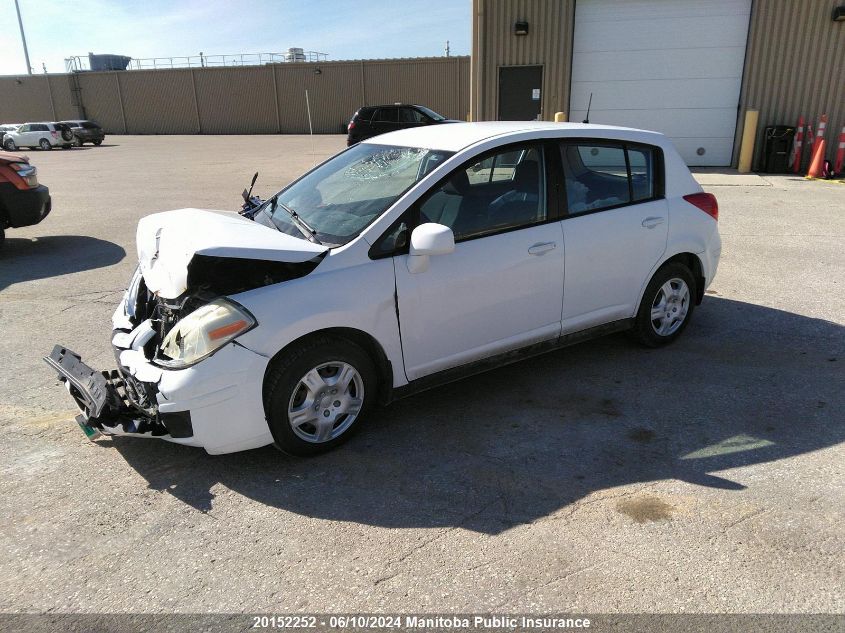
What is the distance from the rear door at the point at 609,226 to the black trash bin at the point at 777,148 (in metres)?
12.7

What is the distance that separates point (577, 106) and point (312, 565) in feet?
52.7

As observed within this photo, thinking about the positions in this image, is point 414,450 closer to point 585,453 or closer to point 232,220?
point 585,453

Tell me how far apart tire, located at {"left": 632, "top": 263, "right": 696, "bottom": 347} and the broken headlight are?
9.90 ft

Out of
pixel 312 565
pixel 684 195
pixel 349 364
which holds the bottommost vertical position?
pixel 312 565

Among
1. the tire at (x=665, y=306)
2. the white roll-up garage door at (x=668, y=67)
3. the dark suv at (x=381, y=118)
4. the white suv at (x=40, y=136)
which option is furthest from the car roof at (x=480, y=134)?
the white suv at (x=40, y=136)

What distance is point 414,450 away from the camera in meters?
3.57

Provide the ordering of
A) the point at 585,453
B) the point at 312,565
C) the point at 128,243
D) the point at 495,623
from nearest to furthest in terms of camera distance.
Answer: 1. the point at 495,623
2. the point at 312,565
3. the point at 585,453
4. the point at 128,243

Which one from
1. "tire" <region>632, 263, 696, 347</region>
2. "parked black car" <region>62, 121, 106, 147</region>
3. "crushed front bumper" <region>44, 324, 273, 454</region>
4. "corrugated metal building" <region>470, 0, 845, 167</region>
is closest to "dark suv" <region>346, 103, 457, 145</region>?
"corrugated metal building" <region>470, 0, 845, 167</region>

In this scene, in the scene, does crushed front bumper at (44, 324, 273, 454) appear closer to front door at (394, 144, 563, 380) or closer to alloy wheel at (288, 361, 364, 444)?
alloy wheel at (288, 361, 364, 444)

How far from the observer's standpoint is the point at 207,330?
10.1 ft

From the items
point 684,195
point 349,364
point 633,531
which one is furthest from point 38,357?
point 684,195

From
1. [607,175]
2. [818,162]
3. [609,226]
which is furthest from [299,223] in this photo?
[818,162]

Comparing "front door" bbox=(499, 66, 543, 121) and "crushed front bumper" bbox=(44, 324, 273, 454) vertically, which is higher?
"front door" bbox=(499, 66, 543, 121)

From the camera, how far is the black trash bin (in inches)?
591
